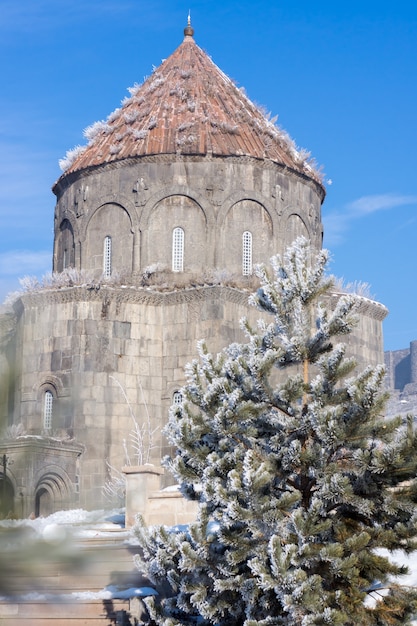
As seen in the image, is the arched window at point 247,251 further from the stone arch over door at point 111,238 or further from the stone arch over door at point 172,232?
the stone arch over door at point 111,238

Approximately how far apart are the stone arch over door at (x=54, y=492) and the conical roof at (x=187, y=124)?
28.3 feet

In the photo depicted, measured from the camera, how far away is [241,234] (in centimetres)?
2575

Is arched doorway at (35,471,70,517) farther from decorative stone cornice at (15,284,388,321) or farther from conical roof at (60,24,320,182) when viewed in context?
conical roof at (60,24,320,182)

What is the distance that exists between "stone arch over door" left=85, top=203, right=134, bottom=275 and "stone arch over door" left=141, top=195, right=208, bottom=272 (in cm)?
56

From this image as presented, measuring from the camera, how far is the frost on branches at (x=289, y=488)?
9.84 m

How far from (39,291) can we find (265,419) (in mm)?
14422

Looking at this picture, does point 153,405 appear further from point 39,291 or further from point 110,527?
point 110,527

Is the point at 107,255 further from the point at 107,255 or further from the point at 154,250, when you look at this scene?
the point at 154,250

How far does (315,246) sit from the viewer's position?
2741cm

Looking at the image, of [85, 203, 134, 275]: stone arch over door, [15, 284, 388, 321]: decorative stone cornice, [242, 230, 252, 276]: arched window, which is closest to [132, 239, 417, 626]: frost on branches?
[15, 284, 388, 321]: decorative stone cornice

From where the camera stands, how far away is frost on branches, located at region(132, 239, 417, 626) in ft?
32.3

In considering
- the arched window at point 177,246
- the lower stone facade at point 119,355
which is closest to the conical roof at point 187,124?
the arched window at point 177,246

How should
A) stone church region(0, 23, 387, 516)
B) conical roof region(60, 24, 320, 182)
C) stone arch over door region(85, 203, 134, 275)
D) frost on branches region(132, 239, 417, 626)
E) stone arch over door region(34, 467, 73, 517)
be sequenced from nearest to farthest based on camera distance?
frost on branches region(132, 239, 417, 626), stone arch over door region(34, 467, 73, 517), stone church region(0, 23, 387, 516), stone arch over door region(85, 203, 134, 275), conical roof region(60, 24, 320, 182)

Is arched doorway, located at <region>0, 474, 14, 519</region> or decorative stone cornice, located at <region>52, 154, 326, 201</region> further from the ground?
decorative stone cornice, located at <region>52, 154, 326, 201</region>
